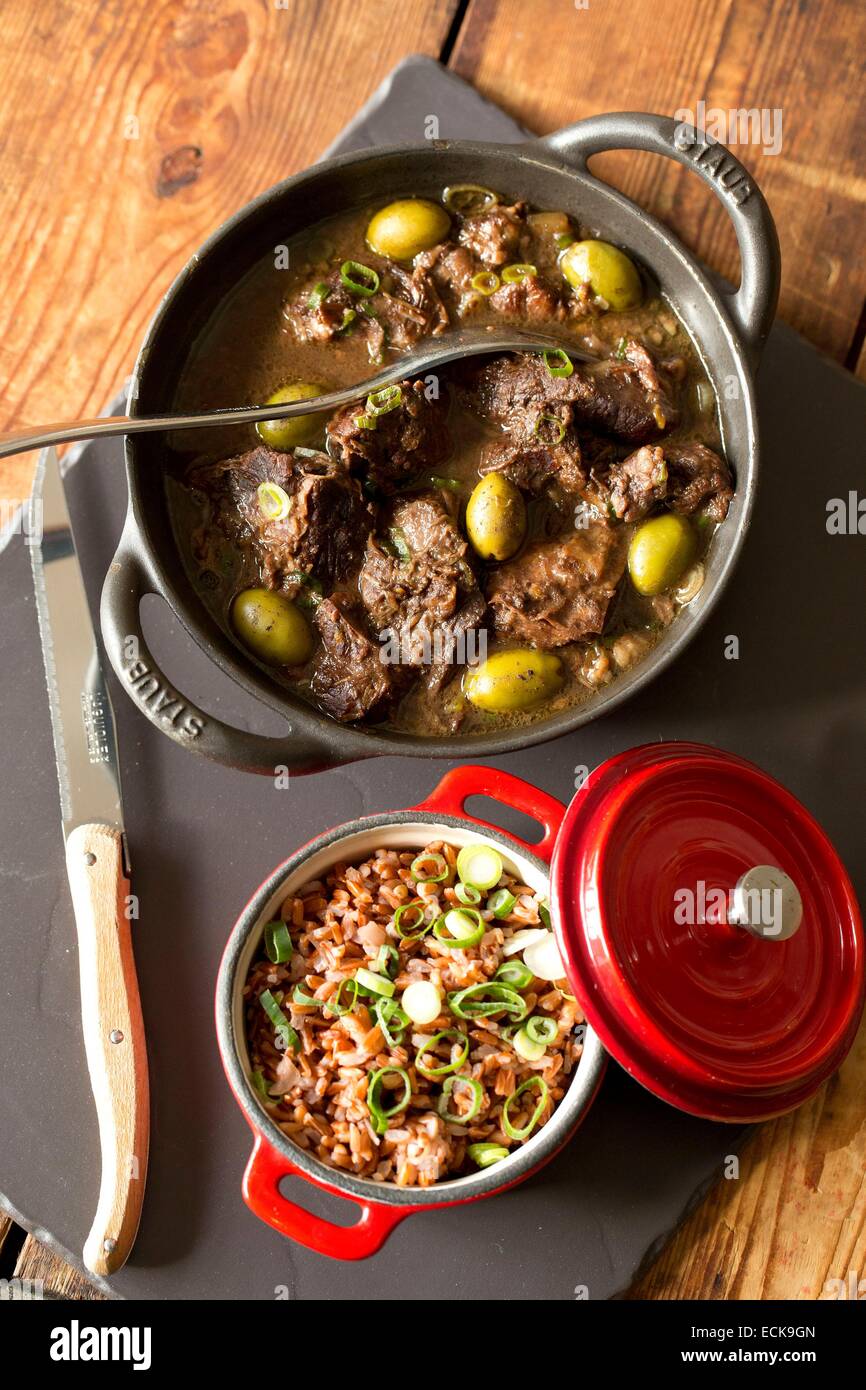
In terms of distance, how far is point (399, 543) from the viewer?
2756mm

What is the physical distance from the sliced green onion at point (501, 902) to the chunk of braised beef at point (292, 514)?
32.9 inches

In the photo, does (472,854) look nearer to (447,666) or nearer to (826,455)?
(447,666)

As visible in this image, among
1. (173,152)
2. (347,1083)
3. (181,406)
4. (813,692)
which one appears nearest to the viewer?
(347,1083)

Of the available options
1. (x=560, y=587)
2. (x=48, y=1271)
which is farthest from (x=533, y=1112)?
(x=48, y=1271)

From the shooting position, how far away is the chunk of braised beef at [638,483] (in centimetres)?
268

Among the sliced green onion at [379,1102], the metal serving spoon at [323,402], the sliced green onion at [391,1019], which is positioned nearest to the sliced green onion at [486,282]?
the metal serving spoon at [323,402]

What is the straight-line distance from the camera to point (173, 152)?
3.30m

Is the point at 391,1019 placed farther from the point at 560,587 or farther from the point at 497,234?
the point at 497,234

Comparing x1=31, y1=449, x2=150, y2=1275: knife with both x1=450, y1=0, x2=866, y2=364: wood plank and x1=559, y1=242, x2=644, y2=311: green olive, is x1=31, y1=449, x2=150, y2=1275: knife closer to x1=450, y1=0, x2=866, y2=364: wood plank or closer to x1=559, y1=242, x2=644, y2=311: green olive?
x1=559, y1=242, x2=644, y2=311: green olive

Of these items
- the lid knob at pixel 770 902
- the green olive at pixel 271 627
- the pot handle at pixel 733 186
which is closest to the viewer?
the lid knob at pixel 770 902

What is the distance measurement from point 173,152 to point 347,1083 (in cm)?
256

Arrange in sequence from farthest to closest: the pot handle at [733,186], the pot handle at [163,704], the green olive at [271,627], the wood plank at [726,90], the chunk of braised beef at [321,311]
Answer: the wood plank at [726,90] → the chunk of braised beef at [321,311] → the green olive at [271,627] → the pot handle at [733,186] → the pot handle at [163,704]

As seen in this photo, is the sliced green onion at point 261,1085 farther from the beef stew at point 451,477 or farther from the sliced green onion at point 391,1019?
the beef stew at point 451,477

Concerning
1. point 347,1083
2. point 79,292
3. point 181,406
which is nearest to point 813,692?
point 347,1083
